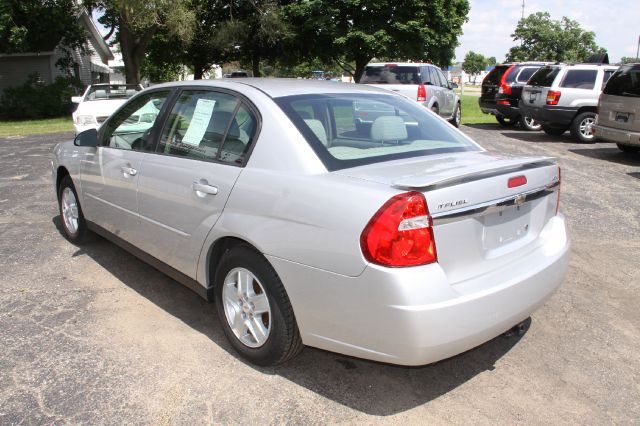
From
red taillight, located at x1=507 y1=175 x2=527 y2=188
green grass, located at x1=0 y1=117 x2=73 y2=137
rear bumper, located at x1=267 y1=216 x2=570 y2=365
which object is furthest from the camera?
green grass, located at x1=0 y1=117 x2=73 y2=137

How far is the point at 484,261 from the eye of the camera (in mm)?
2814

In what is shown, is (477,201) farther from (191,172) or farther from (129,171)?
(129,171)

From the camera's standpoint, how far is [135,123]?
4.63 m

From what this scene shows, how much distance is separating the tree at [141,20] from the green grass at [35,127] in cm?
497

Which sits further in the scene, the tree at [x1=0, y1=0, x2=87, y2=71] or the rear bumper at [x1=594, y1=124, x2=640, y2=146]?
the tree at [x1=0, y1=0, x2=87, y2=71]

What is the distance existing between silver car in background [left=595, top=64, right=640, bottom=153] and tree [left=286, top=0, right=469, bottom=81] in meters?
22.2

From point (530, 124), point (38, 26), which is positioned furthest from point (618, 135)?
point (38, 26)

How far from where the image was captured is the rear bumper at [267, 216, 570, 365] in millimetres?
2510

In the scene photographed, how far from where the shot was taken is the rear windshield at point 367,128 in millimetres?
3156

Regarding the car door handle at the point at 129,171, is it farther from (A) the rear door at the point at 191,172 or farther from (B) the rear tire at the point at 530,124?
(B) the rear tire at the point at 530,124

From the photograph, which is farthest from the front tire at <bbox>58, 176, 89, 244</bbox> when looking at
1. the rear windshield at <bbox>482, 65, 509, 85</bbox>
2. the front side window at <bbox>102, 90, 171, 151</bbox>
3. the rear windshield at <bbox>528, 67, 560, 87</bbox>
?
the rear windshield at <bbox>482, 65, 509, 85</bbox>

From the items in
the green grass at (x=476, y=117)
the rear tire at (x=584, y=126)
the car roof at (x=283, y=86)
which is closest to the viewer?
the car roof at (x=283, y=86)

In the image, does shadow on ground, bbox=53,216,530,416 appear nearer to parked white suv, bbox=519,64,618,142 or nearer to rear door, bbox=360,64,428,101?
rear door, bbox=360,64,428,101

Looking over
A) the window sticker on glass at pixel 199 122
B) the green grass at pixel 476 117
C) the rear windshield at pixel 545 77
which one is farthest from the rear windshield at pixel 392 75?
the window sticker on glass at pixel 199 122
